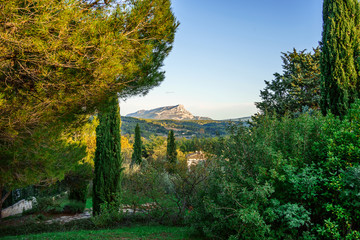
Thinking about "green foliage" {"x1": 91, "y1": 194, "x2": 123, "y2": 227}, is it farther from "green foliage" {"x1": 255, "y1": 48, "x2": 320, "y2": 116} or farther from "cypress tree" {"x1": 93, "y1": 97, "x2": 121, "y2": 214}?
"green foliage" {"x1": 255, "y1": 48, "x2": 320, "y2": 116}

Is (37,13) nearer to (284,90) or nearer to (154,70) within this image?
(154,70)

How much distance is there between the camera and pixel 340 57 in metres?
6.44

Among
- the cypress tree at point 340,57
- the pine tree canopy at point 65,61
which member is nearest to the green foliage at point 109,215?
the pine tree canopy at point 65,61

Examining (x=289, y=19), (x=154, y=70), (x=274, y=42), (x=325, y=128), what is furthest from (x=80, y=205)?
(x=289, y=19)

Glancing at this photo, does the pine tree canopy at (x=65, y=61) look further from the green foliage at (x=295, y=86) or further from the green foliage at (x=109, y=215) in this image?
the green foliage at (x=295, y=86)

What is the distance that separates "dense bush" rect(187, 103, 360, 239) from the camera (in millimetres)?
3311

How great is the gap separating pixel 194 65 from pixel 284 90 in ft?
19.1

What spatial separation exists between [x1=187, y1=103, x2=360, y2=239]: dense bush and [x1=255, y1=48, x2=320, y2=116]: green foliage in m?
6.86

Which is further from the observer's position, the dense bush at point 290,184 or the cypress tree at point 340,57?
the cypress tree at point 340,57

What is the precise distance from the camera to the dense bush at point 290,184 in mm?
3311

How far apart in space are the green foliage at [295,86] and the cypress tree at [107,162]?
6.89 m

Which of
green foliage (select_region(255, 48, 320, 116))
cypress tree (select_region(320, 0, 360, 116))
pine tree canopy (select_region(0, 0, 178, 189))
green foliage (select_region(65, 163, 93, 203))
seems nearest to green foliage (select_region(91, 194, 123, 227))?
green foliage (select_region(65, 163, 93, 203))

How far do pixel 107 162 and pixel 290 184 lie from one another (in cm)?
601

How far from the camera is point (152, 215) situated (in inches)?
287
